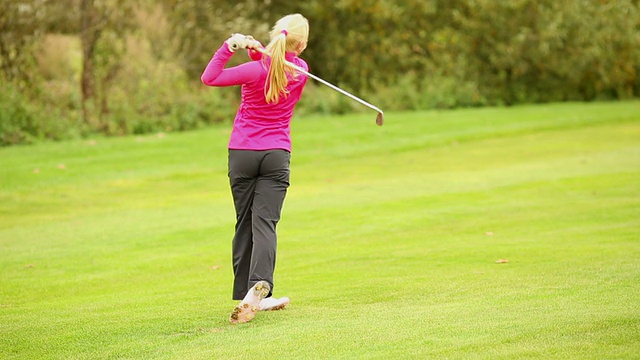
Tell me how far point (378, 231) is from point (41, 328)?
4.97 metres

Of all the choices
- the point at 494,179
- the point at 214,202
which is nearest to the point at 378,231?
the point at 214,202

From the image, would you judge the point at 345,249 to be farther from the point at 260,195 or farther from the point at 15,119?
the point at 15,119

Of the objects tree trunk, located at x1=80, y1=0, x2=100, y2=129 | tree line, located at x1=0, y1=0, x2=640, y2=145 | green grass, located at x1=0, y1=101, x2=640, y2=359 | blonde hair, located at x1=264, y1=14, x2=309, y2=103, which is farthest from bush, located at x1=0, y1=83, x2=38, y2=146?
blonde hair, located at x1=264, y1=14, x2=309, y2=103

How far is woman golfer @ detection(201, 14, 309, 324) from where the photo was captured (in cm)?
644

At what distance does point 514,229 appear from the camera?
1063cm

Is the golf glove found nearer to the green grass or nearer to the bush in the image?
the green grass

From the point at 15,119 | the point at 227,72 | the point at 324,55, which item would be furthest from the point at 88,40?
the point at 227,72

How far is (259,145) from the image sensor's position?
664 centimetres

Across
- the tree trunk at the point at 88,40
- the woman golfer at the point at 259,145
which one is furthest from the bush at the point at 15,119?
the woman golfer at the point at 259,145

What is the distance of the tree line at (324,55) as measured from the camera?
21641mm

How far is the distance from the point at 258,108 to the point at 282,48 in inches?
18.2

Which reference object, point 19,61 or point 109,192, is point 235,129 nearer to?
point 109,192

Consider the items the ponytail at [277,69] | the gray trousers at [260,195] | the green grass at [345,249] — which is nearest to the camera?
the green grass at [345,249]

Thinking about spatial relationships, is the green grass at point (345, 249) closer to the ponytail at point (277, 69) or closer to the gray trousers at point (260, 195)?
the gray trousers at point (260, 195)
